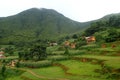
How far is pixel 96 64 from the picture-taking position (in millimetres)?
53969

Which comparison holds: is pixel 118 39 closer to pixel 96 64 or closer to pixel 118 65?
pixel 96 64

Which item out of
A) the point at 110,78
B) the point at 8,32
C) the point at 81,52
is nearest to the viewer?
the point at 110,78

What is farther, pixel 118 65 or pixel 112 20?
pixel 112 20

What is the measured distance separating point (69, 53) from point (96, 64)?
25.0 meters

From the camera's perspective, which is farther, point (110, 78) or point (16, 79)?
point (16, 79)

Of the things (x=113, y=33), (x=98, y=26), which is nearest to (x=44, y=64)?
(x=113, y=33)

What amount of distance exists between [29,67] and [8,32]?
125 metres

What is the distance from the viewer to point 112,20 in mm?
119938

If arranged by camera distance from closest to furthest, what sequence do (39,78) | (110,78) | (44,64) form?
(110,78) < (39,78) < (44,64)

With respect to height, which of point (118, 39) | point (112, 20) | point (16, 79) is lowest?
point (16, 79)

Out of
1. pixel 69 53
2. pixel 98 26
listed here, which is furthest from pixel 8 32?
pixel 69 53

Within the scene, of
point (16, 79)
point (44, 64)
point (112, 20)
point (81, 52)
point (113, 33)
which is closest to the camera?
point (16, 79)

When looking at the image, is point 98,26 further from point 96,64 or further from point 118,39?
point 96,64

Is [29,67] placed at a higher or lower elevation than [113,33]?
lower
